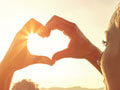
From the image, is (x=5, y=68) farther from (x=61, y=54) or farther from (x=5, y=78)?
(x=61, y=54)

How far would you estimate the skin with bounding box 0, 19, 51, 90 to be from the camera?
1.96 metres

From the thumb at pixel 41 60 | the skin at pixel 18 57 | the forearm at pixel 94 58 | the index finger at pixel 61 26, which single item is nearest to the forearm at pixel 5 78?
the skin at pixel 18 57

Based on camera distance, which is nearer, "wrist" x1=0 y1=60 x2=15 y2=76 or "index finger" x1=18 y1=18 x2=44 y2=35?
"wrist" x1=0 y1=60 x2=15 y2=76

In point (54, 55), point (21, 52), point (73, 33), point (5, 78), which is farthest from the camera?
point (54, 55)

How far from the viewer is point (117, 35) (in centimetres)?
142

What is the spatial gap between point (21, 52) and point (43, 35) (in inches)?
10.5

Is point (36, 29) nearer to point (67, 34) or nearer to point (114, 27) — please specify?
point (67, 34)

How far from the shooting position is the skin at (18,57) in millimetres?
1961

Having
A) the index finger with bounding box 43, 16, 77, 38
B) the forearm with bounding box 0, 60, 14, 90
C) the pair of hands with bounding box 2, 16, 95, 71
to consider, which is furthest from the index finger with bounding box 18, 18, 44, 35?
the forearm with bounding box 0, 60, 14, 90

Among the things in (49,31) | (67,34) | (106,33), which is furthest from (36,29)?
(106,33)

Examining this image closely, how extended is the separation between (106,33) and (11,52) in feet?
2.82

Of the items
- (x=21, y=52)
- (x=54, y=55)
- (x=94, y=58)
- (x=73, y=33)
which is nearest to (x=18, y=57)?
(x=21, y=52)

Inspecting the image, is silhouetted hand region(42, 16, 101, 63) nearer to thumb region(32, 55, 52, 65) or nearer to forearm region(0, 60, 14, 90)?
thumb region(32, 55, 52, 65)

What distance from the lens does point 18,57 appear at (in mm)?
2215
